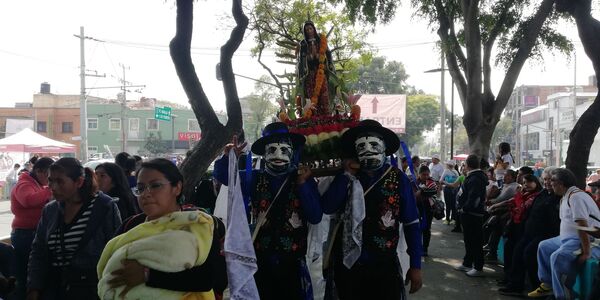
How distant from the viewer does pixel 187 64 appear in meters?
7.67

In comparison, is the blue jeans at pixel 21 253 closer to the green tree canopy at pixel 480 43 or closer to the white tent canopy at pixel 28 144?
the green tree canopy at pixel 480 43

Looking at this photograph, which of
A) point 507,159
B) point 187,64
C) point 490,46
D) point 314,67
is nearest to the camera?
point 314,67

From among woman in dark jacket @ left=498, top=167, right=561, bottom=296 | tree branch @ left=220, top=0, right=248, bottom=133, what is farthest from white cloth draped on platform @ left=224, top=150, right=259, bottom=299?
woman in dark jacket @ left=498, top=167, right=561, bottom=296

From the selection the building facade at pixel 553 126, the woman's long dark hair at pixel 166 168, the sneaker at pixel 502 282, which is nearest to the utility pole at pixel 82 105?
the sneaker at pixel 502 282

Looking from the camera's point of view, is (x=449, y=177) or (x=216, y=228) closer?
(x=216, y=228)

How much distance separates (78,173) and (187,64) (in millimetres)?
3960

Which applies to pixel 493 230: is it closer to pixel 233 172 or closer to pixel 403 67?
pixel 233 172

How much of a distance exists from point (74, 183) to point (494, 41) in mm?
11702

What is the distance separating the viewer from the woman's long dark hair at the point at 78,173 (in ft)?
12.8

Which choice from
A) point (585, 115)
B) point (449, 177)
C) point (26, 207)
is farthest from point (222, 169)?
point (449, 177)

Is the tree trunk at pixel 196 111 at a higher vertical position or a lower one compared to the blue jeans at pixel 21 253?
higher

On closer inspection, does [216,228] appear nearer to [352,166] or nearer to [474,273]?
[352,166]

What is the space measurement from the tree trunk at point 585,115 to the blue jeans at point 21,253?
290 inches

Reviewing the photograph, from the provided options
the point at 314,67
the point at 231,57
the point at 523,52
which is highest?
the point at 523,52
